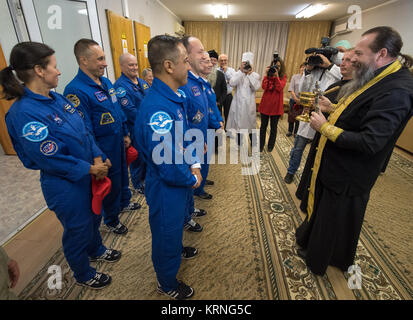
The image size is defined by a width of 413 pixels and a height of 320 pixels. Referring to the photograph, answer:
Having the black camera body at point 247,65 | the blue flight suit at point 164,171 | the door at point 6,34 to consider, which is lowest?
the blue flight suit at point 164,171

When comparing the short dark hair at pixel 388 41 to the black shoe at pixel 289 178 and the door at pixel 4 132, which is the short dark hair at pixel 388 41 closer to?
the black shoe at pixel 289 178

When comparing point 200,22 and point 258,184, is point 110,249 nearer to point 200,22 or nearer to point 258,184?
point 258,184

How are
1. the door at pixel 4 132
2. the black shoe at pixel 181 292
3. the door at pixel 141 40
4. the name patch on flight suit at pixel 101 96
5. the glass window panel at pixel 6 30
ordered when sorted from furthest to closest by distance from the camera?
the door at pixel 141 40, the door at pixel 4 132, the glass window panel at pixel 6 30, the name patch on flight suit at pixel 101 96, the black shoe at pixel 181 292

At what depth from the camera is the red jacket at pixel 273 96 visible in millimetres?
3291

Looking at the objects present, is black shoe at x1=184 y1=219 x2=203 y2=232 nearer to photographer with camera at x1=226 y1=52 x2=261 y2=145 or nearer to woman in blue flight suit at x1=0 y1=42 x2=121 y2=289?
woman in blue flight suit at x1=0 y1=42 x2=121 y2=289

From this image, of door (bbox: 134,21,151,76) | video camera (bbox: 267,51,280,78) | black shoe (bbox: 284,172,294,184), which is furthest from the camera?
door (bbox: 134,21,151,76)

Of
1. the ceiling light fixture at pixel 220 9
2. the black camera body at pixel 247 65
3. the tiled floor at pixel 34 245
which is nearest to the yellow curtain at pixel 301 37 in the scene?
the ceiling light fixture at pixel 220 9

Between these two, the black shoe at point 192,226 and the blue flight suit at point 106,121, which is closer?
the blue flight suit at point 106,121

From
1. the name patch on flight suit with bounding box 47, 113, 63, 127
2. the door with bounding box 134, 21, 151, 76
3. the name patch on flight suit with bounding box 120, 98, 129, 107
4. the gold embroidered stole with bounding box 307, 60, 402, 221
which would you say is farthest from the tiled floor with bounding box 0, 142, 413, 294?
the door with bounding box 134, 21, 151, 76

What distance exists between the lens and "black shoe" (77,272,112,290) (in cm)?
142

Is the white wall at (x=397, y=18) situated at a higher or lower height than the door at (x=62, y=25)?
higher

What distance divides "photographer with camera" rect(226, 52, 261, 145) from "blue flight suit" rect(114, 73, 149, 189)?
1581 mm

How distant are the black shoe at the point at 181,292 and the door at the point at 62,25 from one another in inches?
106
